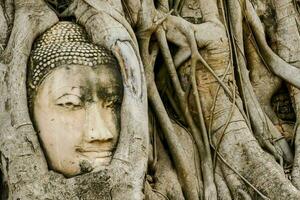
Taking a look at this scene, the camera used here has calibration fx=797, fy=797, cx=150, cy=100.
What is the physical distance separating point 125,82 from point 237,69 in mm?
1191

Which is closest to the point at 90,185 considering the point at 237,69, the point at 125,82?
the point at 125,82

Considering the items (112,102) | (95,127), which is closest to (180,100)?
(112,102)

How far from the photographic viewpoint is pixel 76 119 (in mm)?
3631

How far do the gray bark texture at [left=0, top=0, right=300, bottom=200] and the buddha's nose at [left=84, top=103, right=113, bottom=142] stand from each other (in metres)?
0.09

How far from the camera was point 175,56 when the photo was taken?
14.9 ft

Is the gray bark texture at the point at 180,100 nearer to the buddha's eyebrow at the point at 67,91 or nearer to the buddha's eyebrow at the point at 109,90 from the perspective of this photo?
the buddha's eyebrow at the point at 109,90

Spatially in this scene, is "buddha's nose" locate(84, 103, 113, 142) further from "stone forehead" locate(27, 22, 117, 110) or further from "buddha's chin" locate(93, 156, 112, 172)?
"stone forehead" locate(27, 22, 117, 110)

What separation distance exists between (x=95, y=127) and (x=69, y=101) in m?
0.17

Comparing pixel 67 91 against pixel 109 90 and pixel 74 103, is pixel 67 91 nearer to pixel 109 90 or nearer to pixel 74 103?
pixel 74 103

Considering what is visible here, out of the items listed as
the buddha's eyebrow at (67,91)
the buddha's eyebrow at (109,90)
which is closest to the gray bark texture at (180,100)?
the buddha's eyebrow at (109,90)

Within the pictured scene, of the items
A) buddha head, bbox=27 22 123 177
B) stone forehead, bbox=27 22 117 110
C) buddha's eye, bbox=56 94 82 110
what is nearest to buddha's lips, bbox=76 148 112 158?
buddha head, bbox=27 22 123 177

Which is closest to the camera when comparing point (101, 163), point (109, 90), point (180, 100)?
point (101, 163)

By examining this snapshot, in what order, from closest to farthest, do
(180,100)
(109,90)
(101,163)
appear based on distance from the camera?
(101,163)
(109,90)
(180,100)

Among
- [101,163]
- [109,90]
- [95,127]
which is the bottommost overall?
[101,163]
